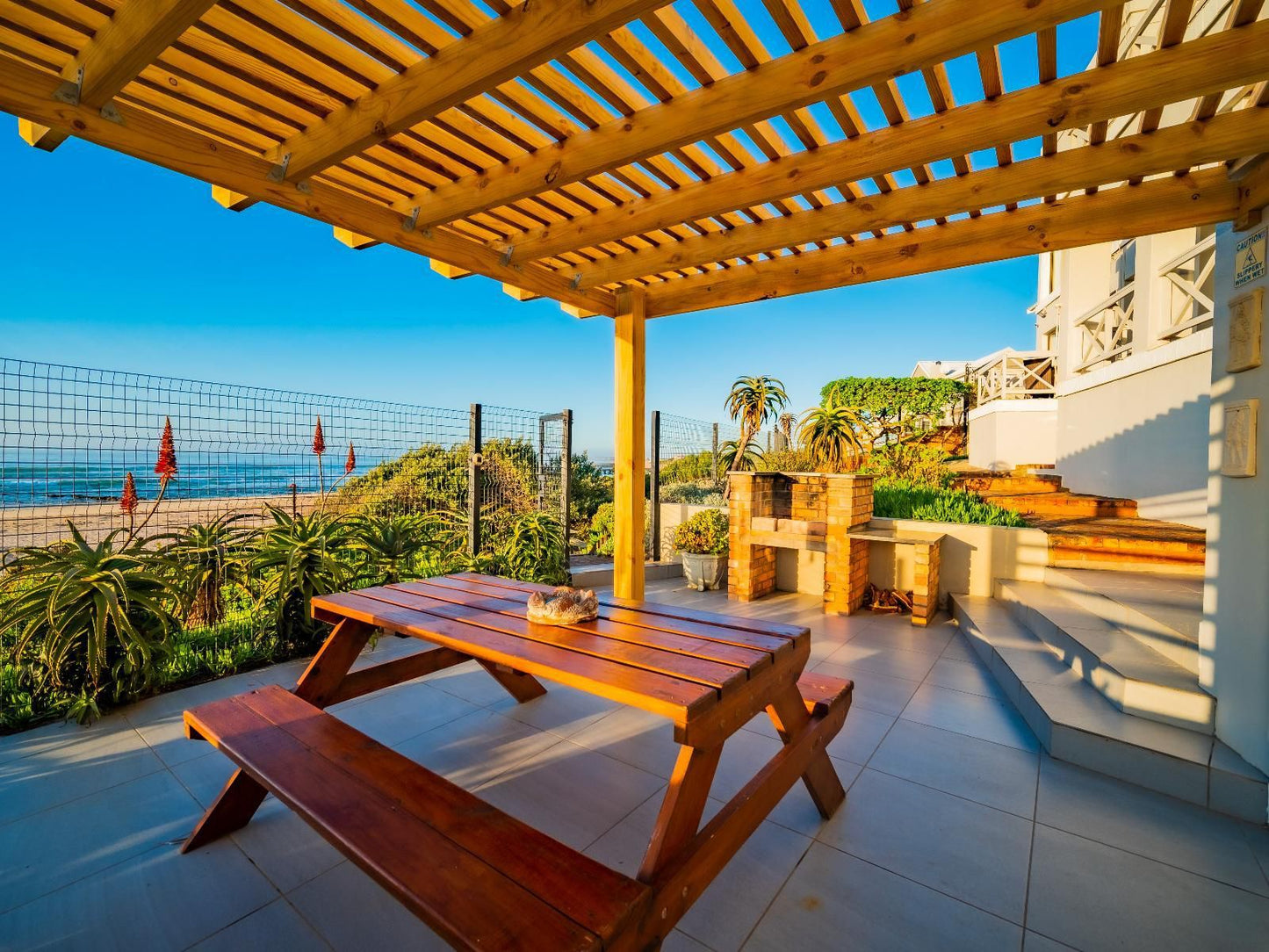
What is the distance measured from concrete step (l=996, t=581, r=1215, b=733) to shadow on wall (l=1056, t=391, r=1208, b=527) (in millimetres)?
2143

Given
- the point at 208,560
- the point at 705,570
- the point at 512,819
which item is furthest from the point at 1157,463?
the point at 208,560

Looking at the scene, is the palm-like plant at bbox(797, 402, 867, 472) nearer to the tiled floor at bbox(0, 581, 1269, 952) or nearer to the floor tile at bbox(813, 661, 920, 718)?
the floor tile at bbox(813, 661, 920, 718)

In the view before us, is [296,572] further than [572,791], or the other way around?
[296,572]

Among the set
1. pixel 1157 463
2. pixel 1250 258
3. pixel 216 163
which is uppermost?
pixel 216 163

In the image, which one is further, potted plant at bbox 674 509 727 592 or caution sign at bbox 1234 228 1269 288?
potted plant at bbox 674 509 727 592

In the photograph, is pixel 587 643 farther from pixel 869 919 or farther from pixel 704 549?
pixel 704 549

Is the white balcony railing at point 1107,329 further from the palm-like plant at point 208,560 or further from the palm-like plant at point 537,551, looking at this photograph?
the palm-like plant at point 208,560

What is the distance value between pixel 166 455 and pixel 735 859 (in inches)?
158

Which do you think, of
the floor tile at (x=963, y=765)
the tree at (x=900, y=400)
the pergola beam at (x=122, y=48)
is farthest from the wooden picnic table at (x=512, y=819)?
the tree at (x=900, y=400)

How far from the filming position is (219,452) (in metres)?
3.80

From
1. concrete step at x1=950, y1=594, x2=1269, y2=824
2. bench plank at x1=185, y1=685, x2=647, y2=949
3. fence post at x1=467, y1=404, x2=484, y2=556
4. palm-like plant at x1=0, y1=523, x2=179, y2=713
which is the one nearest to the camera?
bench plank at x1=185, y1=685, x2=647, y2=949

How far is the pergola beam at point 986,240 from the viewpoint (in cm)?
214

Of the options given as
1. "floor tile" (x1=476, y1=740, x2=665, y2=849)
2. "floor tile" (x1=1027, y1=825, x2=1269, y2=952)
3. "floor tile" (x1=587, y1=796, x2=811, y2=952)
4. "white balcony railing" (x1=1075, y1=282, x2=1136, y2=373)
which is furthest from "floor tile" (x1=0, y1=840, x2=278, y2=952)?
"white balcony railing" (x1=1075, y1=282, x2=1136, y2=373)

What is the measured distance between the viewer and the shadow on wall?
4582 millimetres
